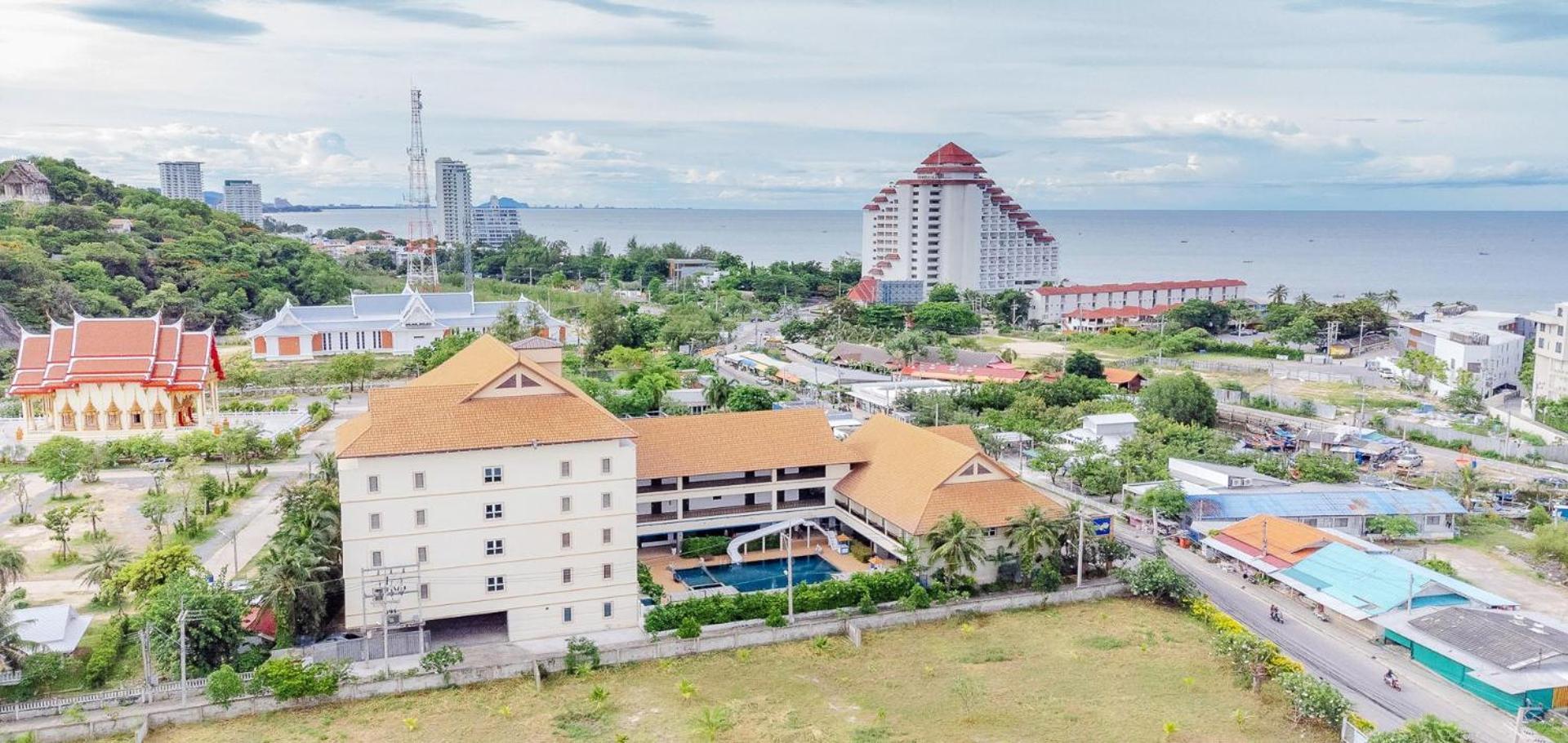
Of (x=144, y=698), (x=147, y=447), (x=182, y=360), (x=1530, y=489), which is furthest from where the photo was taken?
(x=182, y=360)

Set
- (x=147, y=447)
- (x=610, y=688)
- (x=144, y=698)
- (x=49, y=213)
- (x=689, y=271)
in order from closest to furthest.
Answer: (x=144, y=698), (x=610, y=688), (x=147, y=447), (x=49, y=213), (x=689, y=271)

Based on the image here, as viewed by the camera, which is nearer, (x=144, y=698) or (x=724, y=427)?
(x=144, y=698)

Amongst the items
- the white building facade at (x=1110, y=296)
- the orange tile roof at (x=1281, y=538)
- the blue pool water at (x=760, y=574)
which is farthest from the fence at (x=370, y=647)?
the white building facade at (x=1110, y=296)

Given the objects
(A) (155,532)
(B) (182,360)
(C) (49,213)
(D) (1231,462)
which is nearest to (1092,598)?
(D) (1231,462)

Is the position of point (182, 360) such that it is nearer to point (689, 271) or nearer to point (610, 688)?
point (610, 688)

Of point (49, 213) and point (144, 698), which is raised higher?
point (49, 213)

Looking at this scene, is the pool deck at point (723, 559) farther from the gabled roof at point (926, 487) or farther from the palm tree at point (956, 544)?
the palm tree at point (956, 544)

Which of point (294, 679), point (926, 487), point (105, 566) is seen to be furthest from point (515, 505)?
point (926, 487)
